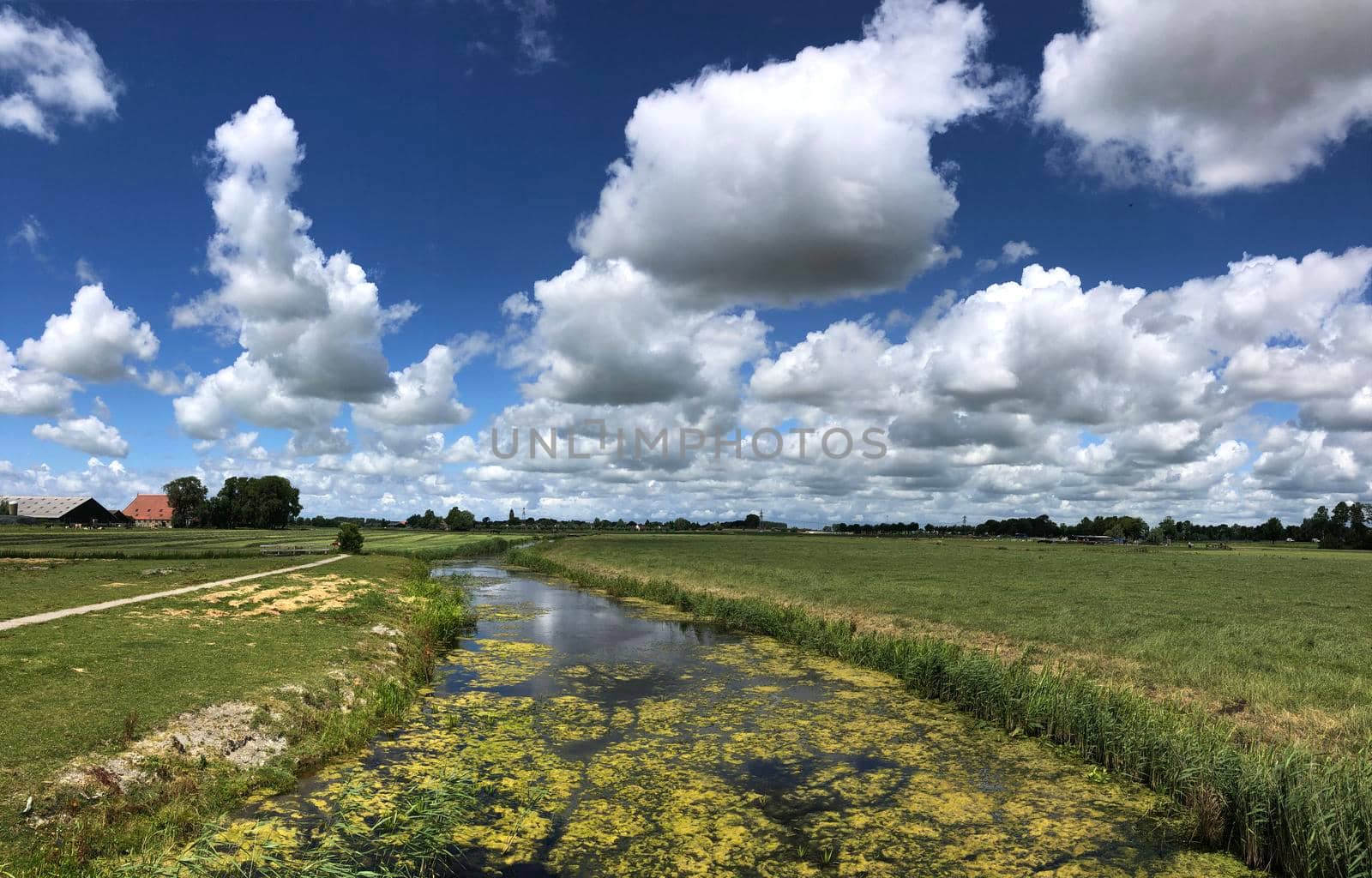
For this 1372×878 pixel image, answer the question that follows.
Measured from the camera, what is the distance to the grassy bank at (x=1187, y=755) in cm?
976

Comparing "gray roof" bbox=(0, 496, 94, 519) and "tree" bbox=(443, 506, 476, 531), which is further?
"tree" bbox=(443, 506, 476, 531)

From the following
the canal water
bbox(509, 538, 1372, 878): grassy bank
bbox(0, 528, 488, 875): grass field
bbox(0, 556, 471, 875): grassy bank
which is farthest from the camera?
the canal water

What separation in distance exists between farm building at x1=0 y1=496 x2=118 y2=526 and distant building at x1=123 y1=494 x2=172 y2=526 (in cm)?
2901

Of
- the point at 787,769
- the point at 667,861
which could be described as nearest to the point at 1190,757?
the point at 787,769

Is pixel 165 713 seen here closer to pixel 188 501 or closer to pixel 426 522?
pixel 188 501

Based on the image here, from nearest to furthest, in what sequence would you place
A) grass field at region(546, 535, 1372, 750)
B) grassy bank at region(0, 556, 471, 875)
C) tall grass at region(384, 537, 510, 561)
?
grassy bank at region(0, 556, 471, 875) < grass field at region(546, 535, 1372, 750) < tall grass at region(384, 537, 510, 561)

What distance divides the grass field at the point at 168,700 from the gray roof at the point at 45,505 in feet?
405

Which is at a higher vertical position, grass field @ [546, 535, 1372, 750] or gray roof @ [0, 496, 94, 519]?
gray roof @ [0, 496, 94, 519]

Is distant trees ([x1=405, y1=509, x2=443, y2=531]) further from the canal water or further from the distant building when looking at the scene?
the canal water

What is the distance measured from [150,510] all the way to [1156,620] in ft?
645

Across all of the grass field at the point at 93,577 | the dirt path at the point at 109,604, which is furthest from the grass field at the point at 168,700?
the dirt path at the point at 109,604

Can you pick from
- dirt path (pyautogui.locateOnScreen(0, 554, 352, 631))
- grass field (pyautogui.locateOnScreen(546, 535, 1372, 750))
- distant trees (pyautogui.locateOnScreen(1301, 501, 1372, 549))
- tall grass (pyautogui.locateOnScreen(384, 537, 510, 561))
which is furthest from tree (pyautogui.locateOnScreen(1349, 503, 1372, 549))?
dirt path (pyautogui.locateOnScreen(0, 554, 352, 631))

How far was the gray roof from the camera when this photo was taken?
120m

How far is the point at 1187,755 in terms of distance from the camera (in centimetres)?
1229
